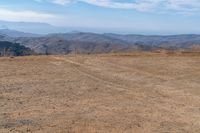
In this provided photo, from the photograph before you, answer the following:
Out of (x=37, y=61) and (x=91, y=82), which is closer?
(x=91, y=82)

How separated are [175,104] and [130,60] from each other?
51.4 ft

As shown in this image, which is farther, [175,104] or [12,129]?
[175,104]

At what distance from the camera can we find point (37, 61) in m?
30.6

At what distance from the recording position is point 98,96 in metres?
18.6

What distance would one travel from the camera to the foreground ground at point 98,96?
13656mm

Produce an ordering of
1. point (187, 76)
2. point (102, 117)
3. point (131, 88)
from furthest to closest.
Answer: point (187, 76) → point (131, 88) → point (102, 117)

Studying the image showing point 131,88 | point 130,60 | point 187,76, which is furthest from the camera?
point 130,60

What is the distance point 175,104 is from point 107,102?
2943 millimetres

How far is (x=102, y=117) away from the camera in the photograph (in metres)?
14.6

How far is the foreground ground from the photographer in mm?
13656

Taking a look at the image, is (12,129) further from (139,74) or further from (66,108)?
Result: (139,74)

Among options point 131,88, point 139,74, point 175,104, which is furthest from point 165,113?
point 139,74

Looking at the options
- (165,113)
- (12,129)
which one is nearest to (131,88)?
(165,113)

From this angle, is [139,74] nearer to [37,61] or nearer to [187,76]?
[187,76]
